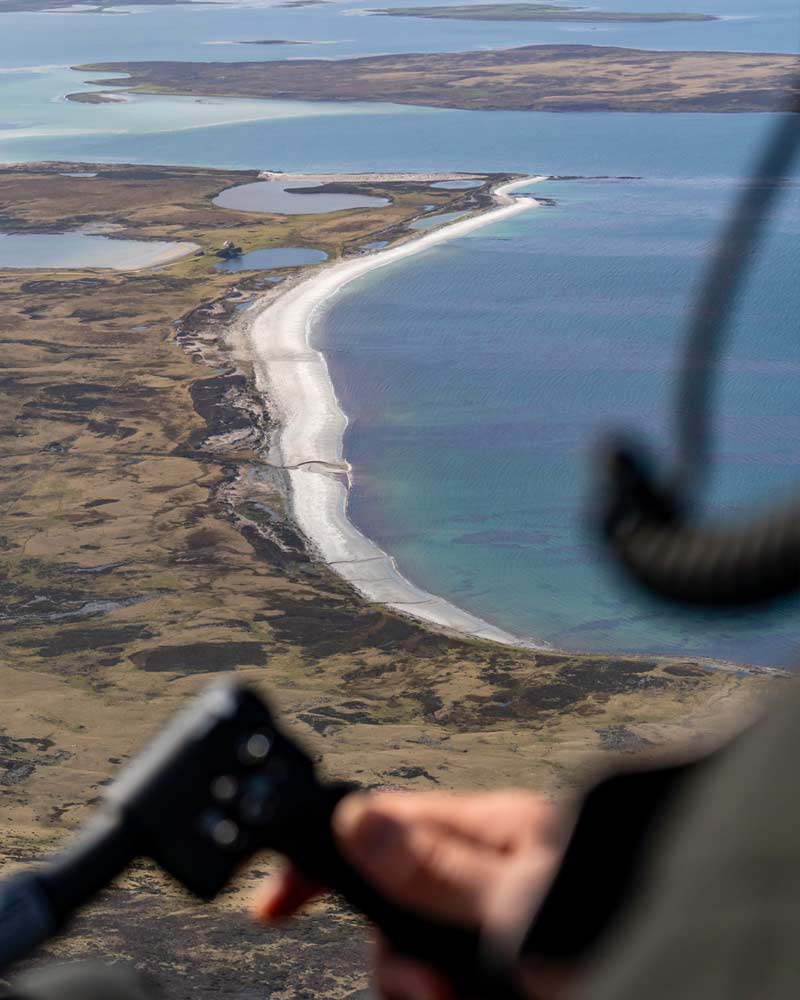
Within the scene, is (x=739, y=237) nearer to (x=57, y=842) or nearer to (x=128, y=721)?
(x=57, y=842)

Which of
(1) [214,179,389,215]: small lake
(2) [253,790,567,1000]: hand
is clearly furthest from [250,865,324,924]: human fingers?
(1) [214,179,389,215]: small lake

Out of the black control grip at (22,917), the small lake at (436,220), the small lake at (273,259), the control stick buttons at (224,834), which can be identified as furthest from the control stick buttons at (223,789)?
the small lake at (436,220)

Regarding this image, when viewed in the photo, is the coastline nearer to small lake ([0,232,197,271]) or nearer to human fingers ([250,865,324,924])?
small lake ([0,232,197,271])

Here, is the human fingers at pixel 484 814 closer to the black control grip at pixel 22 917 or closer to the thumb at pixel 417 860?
the thumb at pixel 417 860

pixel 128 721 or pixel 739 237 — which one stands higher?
pixel 739 237

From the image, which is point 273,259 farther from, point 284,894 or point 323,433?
point 284,894

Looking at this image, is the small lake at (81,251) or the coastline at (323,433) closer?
the coastline at (323,433)

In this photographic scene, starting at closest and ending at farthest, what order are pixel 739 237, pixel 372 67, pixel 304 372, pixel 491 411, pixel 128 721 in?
1. pixel 739 237
2. pixel 128 721
3. pixel 491 411
4. pixel 304 372
5. pixel 372 67

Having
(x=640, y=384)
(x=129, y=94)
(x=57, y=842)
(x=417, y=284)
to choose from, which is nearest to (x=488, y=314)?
(x=417, y=284)
